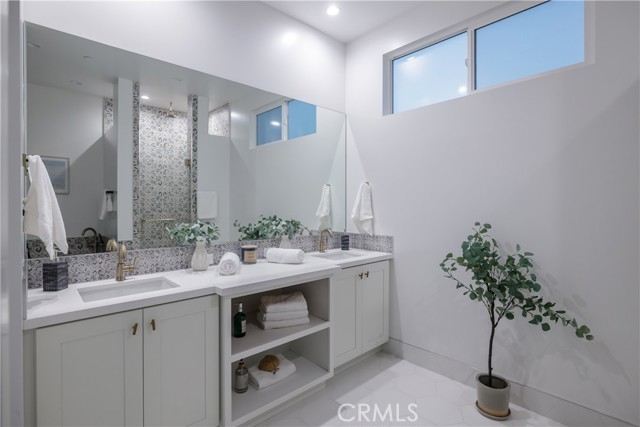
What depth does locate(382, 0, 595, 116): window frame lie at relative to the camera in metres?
1.72

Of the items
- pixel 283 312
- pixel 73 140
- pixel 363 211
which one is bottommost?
pixel 283 312

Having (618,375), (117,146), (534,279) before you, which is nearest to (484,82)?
(534,279)

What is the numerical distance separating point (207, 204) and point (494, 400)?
2120 millimetres

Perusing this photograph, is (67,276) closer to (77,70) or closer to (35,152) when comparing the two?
(35,152)

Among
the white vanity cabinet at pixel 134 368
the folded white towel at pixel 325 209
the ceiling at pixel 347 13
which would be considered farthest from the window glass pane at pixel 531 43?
the white vanity cabinet at pixel 134 368

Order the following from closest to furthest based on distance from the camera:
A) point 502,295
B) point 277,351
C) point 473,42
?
point 502,295
point 473,42
point 277,351

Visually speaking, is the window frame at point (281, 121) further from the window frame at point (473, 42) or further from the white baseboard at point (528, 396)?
the white baseboard at point (528, 396)

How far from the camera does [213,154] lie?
7.00 ft

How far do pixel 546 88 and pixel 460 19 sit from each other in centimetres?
82

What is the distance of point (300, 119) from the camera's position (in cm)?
269

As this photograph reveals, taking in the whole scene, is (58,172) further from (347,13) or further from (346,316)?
(347,13)

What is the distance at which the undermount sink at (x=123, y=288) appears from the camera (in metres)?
1.54

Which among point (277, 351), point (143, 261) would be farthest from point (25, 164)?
point (277, 351)

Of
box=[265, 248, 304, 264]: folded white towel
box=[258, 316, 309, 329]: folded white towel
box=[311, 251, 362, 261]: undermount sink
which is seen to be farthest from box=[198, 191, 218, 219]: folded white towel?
box=[311, 251, 362, 261]: undermount sink
